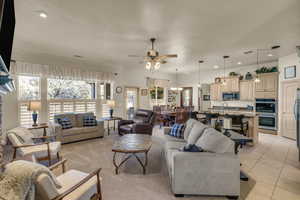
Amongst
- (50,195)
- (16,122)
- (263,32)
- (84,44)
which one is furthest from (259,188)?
(16,122)

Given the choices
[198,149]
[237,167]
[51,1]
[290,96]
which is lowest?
[237,167]

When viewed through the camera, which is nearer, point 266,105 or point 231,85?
point 266,105

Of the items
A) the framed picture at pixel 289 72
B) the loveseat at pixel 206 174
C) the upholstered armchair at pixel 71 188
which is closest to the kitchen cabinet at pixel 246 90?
the framed picture at pixel 289 72

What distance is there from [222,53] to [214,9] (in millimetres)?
2872

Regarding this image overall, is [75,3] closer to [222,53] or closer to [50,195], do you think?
[50,195]

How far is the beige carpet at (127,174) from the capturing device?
2.20 meters

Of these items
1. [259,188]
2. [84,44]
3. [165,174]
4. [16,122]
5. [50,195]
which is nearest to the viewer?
[50,195]

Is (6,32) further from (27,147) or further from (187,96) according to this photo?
(187,96)

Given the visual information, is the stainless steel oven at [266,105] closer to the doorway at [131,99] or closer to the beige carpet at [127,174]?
the beige carpet at [127,174]

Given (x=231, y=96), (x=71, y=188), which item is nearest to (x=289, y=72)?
(x=231, y=96)

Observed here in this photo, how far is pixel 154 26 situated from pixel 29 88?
4.48 metres

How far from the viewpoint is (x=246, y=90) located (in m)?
6.43

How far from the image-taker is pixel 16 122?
4441 mm

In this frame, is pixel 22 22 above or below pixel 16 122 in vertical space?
above
